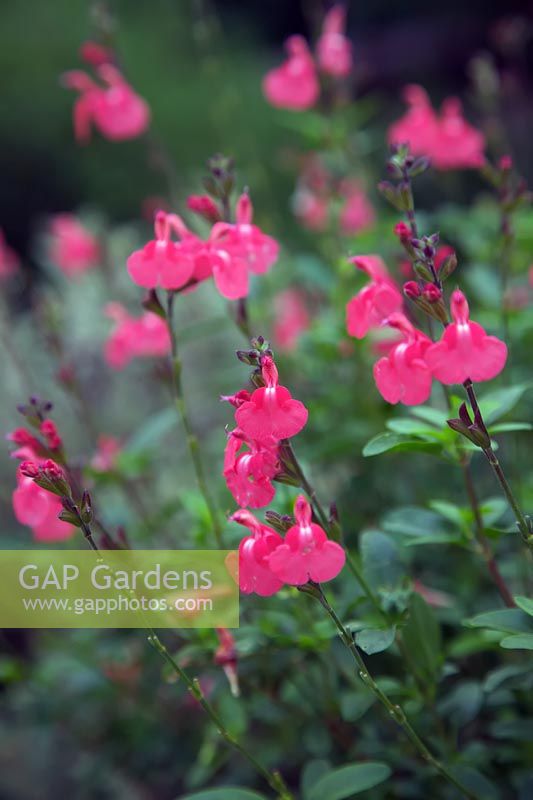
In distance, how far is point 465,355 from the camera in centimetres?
93

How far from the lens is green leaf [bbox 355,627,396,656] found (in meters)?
1.04

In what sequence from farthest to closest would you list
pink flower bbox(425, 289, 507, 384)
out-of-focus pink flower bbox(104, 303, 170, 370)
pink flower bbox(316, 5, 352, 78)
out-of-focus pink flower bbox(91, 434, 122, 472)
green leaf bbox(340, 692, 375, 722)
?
1. pink flower bbox(316, 5, 352, 78)
2. out-of-focus pink flower bbox(104, 303, 170, 370)
3. out-of-focus pink flower bbox(91, 434, 122, 472)
4. green leaf bbox(340, 692, 375, 722)
5. pink flower bbox(425, 289, 507, 384)

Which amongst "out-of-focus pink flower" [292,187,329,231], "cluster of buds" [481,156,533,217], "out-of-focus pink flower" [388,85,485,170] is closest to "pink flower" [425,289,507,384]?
"cluster of buds" [481,156,533,217]

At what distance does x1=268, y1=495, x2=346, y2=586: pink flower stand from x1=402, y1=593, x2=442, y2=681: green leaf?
0.32 m

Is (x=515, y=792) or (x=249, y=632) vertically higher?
(x=249, y=632)

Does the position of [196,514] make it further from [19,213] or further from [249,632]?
[19,213]

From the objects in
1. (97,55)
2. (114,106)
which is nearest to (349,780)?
(114,106)

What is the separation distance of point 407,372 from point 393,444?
0.52 feet

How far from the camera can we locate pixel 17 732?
93.5 inches

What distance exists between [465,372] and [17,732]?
1934 millimetres

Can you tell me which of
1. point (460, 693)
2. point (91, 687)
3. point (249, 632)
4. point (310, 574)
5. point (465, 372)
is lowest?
point (91, 687)

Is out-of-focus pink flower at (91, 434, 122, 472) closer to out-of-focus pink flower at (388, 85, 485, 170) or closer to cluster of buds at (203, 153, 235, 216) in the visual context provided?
cluster of buds at (203, 153, 235, 216)

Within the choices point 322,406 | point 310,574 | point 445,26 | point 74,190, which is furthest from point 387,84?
point 310,574

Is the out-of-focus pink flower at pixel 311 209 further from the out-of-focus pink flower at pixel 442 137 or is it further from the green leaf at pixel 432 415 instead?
the green leaf at pixel 432 415
